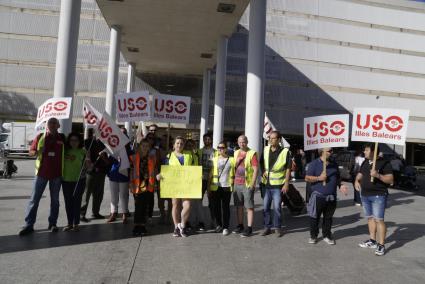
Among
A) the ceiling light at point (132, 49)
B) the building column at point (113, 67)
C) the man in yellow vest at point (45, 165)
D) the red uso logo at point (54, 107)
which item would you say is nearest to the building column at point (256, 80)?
the red uso logo at point (54, 107)

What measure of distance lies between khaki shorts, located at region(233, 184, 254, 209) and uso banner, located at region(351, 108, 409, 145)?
217 cm

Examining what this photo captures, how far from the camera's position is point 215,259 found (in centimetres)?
542

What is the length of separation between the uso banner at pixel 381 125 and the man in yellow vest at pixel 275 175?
4.45 ft

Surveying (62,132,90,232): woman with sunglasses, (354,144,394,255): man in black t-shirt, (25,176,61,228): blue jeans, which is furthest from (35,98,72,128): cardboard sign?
(354,144,394,255): man in black t-shirt

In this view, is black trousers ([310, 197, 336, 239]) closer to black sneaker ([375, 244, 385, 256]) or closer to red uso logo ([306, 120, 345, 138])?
black sneaker ([375, 244, 385, 256])

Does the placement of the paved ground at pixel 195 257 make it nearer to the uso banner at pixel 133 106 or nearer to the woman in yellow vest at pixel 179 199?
the woman in yellow vest at pixel 179 199

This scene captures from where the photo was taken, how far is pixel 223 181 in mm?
6938

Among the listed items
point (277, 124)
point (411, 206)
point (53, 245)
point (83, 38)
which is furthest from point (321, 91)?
point (53, 245)

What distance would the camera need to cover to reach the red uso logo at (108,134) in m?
7.16

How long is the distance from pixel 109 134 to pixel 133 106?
1513 mm

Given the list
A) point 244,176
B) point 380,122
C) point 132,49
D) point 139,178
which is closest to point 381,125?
point 380,122

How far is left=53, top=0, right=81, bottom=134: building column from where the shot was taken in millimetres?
9633

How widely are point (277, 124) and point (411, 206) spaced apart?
86.2 feet

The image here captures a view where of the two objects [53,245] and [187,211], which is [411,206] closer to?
[187,211]
